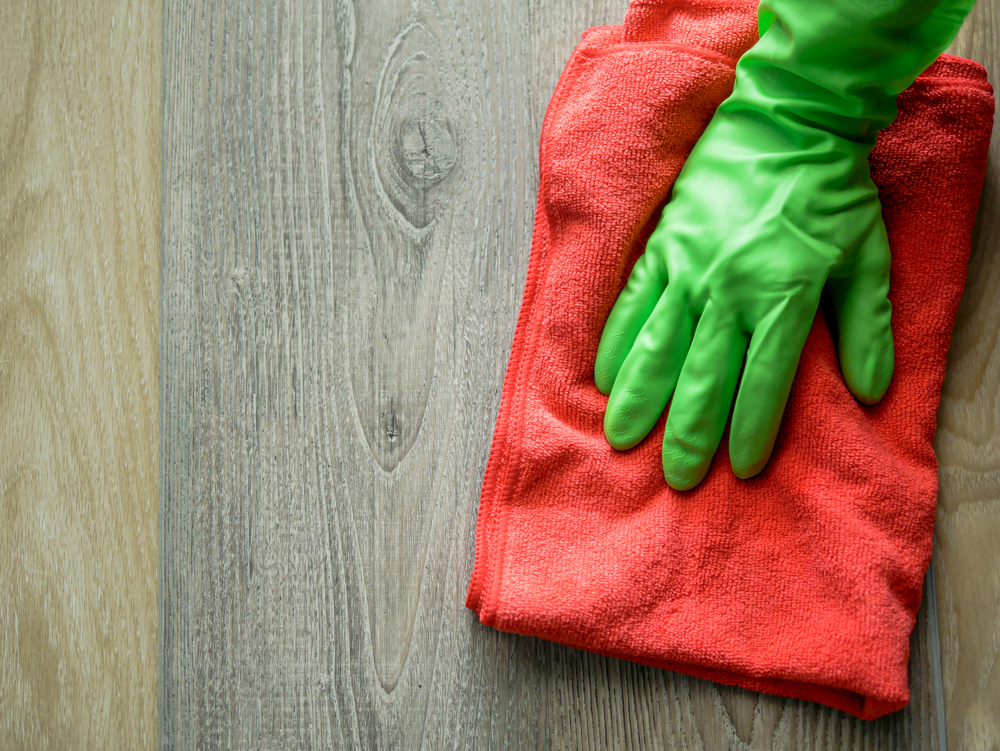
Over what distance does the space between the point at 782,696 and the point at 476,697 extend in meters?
0.23

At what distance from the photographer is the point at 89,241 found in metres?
0.61

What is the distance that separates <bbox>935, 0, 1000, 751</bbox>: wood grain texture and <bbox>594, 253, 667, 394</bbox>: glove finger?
0.23 meters

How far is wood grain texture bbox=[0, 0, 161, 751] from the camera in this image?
1.91ft

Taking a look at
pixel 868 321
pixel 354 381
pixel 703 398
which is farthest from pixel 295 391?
pixel 868 321

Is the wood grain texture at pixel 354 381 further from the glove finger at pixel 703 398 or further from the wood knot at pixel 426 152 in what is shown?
the glove finger at pixel 703 398

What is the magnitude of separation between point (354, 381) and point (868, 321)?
1.27 ft

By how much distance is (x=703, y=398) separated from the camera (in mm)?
495

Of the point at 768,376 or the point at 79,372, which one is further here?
the point at 79,372

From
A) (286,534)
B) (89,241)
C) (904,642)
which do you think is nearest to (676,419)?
(904,642)

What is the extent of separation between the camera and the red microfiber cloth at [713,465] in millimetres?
494

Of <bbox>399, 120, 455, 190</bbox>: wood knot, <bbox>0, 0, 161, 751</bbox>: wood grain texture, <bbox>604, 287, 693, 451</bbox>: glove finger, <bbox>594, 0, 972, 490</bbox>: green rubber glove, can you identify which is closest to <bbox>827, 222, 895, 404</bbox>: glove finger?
<bbox>594, 0, 972, 490</bbox>: green rubber glove

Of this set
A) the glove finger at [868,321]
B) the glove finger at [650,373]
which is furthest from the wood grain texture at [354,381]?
the glove finger at [868,321]

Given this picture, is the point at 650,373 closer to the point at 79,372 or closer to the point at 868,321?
the point at 868,321

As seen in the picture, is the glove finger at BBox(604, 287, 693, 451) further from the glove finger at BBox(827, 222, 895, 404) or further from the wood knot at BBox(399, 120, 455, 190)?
the wood knot at BBox(399, 120, 455, 190)
